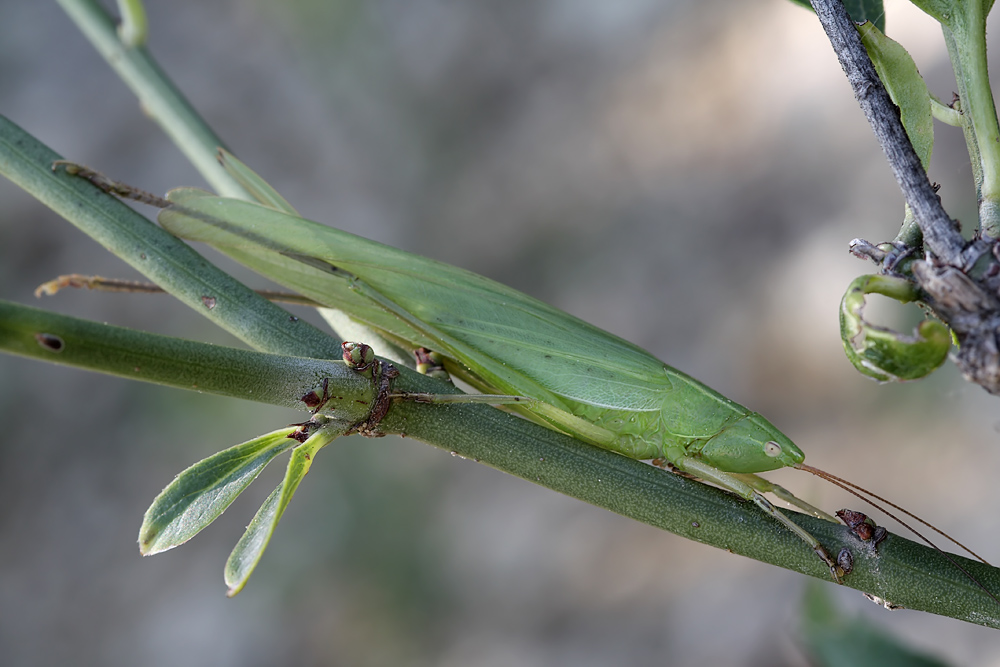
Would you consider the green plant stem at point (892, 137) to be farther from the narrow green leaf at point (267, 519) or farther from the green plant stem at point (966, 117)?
the narrow green leaf at point (267, 519)

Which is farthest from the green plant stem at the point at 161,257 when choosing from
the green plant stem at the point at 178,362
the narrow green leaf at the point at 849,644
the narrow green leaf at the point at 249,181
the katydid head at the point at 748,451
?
the narrow green leaf at the point at 849,644

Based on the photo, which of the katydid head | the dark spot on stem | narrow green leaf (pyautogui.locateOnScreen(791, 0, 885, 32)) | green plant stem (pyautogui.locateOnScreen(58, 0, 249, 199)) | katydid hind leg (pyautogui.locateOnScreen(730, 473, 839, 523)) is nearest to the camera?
the dark spot on stem

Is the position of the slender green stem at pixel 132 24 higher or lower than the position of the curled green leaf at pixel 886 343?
higher

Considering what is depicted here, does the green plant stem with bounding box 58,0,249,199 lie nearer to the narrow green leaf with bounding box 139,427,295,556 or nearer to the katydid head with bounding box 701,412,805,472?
the narrow green leaf with bounding box 139,427,295,556

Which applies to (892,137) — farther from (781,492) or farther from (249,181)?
(249,181)

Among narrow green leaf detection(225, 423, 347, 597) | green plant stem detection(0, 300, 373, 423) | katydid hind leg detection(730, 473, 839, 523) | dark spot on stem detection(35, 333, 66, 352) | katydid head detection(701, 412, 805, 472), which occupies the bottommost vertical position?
narrow green leaf detection(225, 423, 347, 597)

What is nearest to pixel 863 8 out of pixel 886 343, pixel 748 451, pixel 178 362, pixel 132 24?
pixel 886 343

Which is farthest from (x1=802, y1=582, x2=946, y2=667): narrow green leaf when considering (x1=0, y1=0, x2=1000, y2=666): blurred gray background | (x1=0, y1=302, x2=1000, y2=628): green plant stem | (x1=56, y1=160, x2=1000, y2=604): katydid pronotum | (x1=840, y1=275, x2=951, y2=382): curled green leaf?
(x1=0, y1=0, x2=1000, y2=666): blurred gray background
